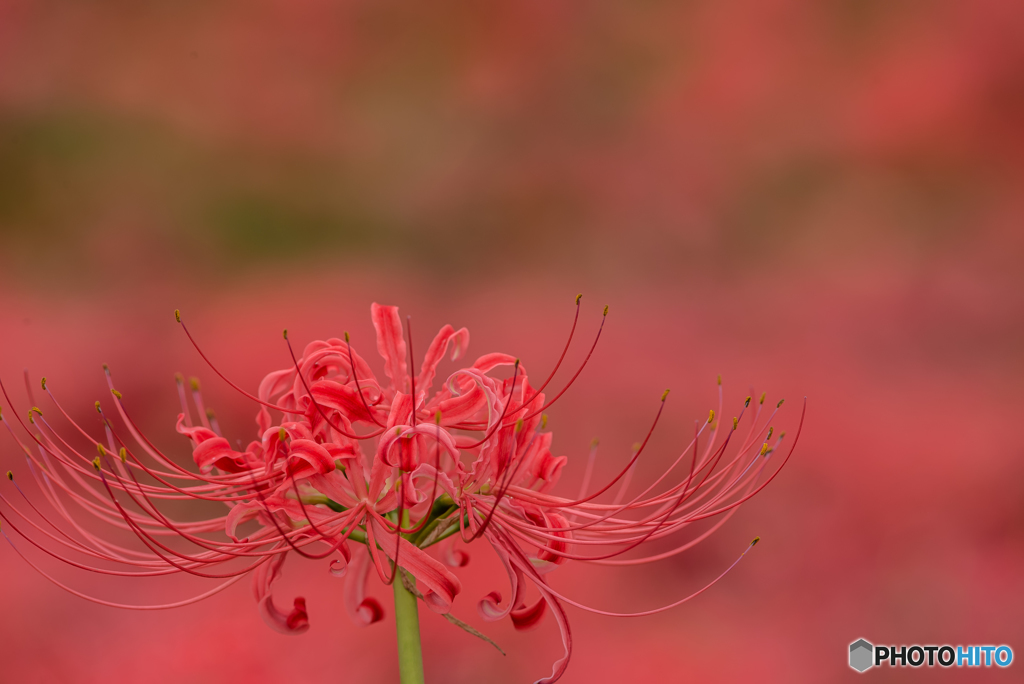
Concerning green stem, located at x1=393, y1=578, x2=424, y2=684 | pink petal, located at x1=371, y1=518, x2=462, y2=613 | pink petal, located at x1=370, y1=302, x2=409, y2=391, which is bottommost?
green stem, located at x1=393, y1=578, x2=424, y2=684

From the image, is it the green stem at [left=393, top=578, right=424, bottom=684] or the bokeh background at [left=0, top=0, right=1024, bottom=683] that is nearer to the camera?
the green stem at [left=393, top=578, right=424, bottom=684]

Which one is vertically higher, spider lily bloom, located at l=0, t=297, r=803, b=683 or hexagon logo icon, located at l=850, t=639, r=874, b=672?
spider lily bloom, located at l=0, t=297, r=803, b=683

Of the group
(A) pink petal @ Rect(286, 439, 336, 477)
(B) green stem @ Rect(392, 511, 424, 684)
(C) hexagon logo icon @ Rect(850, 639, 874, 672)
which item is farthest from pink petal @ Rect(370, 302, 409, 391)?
(C) hexagon logo icon @ Rect(850, 639, 874, 672)

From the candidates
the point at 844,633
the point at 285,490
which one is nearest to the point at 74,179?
the point at 285,490

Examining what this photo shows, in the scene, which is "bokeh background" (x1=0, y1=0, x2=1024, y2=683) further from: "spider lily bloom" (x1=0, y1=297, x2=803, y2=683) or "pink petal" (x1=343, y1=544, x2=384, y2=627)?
"spider lily bloom" (x1=0, y1=297, x2=803, y2=683)

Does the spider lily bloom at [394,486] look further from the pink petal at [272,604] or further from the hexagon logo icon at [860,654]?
the hexagon logo icon at [860,654]

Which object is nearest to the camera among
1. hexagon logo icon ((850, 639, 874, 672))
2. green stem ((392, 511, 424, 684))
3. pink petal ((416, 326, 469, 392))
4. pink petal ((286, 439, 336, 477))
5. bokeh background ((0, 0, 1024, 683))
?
pink petal ((286, 439, 336, 477))
